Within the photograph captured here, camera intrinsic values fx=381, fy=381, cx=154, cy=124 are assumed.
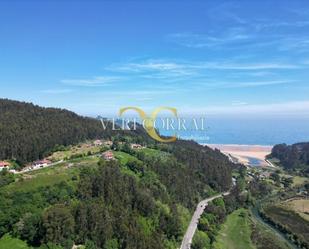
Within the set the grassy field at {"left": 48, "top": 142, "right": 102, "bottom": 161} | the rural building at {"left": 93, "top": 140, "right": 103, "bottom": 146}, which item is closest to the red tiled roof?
the grassy field at {"left": 48, "top": 142, "right": 102, "bottom": 161}

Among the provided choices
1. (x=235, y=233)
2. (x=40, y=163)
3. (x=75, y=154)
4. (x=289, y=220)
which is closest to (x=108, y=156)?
(x=75, y=154)

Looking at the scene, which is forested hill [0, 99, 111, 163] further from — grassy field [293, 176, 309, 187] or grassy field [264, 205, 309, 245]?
grassy field [293, 176, 309, 187]

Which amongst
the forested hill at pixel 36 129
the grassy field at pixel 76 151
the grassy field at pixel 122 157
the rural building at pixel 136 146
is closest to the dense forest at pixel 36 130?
the forested hill at pixel 36 129

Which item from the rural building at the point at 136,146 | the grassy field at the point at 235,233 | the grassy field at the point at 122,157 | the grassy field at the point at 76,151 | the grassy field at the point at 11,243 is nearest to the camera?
the grassy field at the point at 11,243

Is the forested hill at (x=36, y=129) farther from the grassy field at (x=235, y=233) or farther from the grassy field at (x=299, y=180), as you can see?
the grassy field at (x=299, y=180)

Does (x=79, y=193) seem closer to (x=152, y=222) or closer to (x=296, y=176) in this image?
(x=152, y=222)

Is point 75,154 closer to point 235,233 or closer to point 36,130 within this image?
point 36,130
